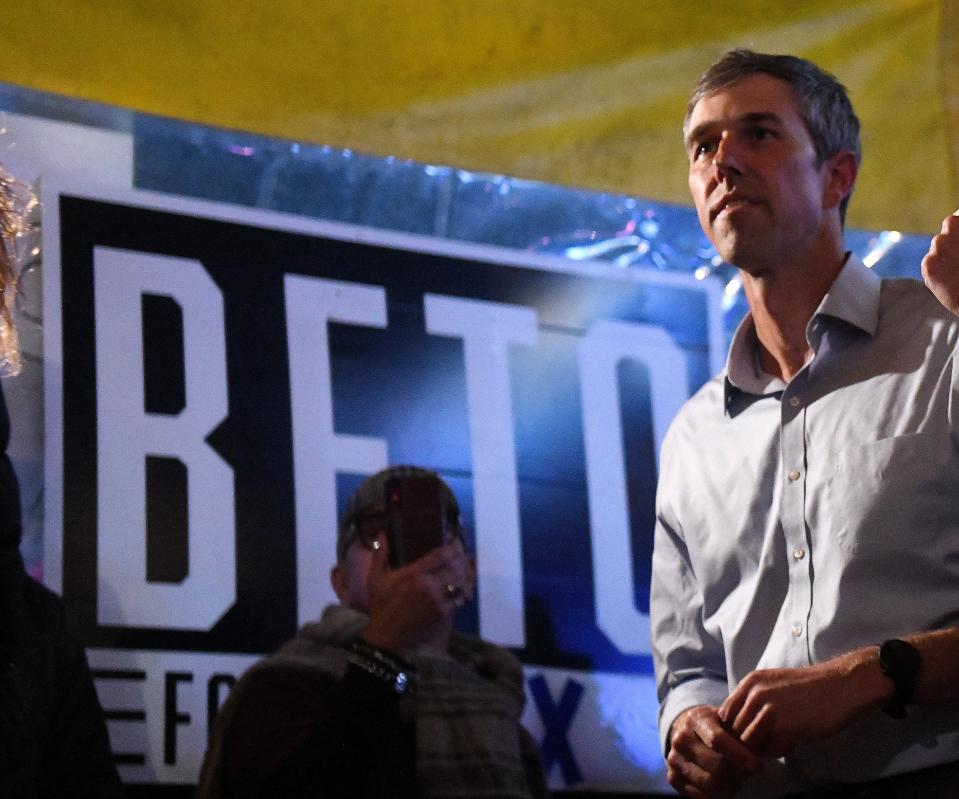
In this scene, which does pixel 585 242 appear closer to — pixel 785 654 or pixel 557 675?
pixel 557 675

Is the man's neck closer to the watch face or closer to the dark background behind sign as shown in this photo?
the watch face

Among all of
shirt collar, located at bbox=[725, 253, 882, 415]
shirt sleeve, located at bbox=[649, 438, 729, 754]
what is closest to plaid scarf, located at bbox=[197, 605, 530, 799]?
shirt sleeve, located at bbox=[649, 438, 729, 754]

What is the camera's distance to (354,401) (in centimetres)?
218

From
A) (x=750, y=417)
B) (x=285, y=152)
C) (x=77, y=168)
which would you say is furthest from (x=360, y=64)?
(x=750, y=417)

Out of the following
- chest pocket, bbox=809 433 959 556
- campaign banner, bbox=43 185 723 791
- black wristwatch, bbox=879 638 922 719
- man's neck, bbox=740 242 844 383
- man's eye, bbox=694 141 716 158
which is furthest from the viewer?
campaign banner, bbox=43 185 723 791

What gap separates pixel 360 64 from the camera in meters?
2.26

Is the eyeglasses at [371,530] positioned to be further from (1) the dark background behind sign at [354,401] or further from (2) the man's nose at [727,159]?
(2) the man's nose at [727,159]

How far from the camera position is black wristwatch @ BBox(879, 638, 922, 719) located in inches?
51.0

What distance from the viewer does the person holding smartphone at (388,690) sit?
1.82 m

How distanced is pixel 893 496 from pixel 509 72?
1.21 metres

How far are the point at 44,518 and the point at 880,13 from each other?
1.73 m

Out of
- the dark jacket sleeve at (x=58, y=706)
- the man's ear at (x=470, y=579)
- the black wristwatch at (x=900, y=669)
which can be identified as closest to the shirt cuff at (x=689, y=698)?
the black wristwatch at (x=900, y=669)

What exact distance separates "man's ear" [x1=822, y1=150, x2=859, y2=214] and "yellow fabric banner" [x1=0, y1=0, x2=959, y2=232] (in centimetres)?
68

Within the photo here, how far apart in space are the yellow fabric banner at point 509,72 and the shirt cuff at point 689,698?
3.53 ft
